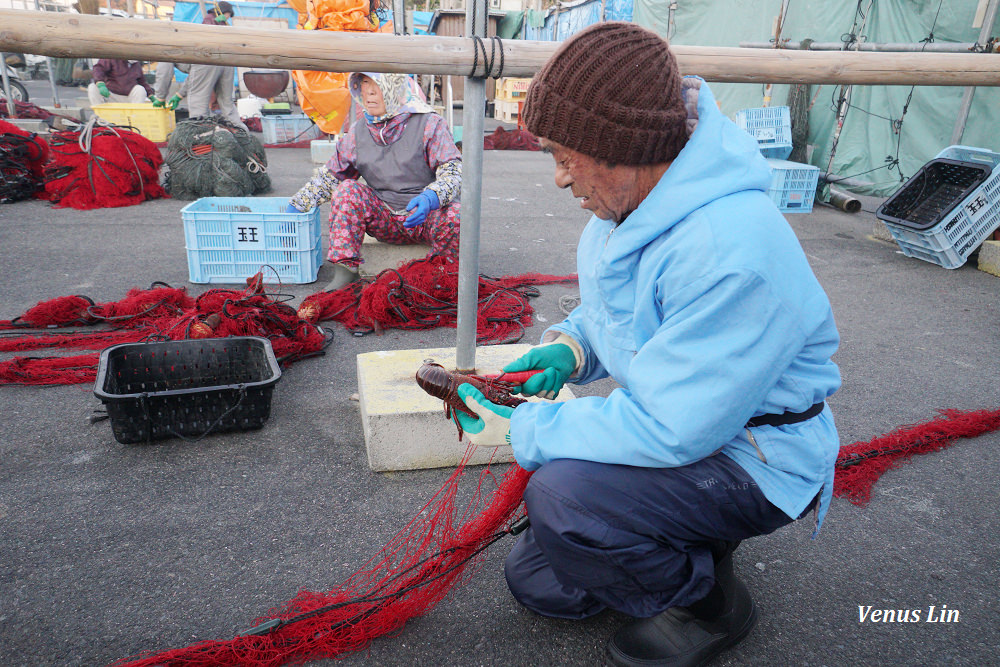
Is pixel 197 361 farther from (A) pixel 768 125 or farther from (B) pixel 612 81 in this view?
(A) pixel 768 125

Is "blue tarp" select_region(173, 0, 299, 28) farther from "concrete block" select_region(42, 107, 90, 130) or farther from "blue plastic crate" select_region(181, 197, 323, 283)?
"blue plastic crate" select_region(181, 197, 323, 283)

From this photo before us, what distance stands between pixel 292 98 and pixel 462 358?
19877 millimetres

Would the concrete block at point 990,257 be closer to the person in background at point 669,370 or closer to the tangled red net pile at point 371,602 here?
the person in background at point 669,370

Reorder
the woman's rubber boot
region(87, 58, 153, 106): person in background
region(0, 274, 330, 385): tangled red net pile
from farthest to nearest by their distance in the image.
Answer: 1. region(87, 58, 153, 106): person in background
2. the woman's rubber boot
3. region(0, 274, 330, 385): tangled red net pile

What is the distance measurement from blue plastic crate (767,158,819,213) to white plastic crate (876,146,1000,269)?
184 cm

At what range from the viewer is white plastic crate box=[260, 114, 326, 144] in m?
11.3

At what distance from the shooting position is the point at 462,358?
2.52 metres

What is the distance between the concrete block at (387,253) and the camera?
4.63 m

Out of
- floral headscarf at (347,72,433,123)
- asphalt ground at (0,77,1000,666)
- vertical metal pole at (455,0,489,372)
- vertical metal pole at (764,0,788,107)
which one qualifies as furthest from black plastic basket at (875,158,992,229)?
vertical metal pole at (455,0,489,372)

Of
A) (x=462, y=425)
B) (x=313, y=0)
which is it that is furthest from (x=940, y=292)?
(x=313, y=0)

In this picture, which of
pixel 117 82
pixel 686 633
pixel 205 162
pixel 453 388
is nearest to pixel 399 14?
pixel 205 162

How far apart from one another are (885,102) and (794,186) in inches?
83.2

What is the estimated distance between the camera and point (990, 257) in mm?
5305

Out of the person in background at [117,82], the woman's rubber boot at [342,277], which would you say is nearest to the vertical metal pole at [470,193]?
the woman's rubber boot at [342,277]
